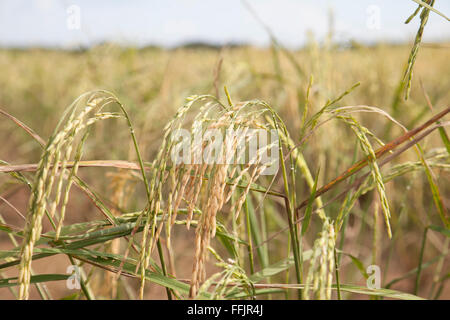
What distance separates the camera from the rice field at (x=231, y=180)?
419 mm

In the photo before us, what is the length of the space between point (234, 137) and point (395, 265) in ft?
5.84

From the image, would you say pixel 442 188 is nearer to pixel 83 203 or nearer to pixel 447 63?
pixel 447 63

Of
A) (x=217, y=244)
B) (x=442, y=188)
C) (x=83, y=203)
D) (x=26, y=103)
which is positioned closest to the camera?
(x=217, y=244)

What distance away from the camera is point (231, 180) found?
19.8 inches

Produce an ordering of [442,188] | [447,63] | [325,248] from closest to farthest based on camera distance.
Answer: [325,248] → [442,188] → [447,63]

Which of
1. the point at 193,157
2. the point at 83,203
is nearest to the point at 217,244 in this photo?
the point at 83,203

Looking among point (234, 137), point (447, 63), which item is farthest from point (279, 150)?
point (447, 63)

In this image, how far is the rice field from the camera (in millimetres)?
419

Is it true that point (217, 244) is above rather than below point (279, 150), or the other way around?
above
